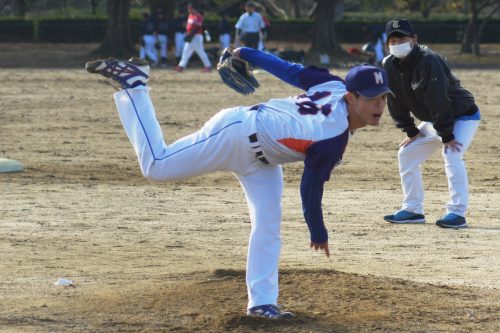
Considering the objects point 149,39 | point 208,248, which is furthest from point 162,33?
point 208,248

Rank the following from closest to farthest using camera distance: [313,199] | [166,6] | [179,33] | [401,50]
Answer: [313,199] < [401,50] < [179,33] < [166,6]

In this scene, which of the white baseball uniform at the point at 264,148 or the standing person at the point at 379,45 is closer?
the white baseball uniform at the point at 264,148

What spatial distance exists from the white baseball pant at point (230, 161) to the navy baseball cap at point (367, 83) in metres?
0.60

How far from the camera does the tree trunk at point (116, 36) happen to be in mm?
38594

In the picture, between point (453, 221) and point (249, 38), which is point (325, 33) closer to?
point (249, 38)

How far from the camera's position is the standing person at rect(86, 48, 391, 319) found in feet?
20.6

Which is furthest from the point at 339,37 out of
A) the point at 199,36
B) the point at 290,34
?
the point at 199,36

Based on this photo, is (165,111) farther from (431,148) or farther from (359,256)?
(359,256)

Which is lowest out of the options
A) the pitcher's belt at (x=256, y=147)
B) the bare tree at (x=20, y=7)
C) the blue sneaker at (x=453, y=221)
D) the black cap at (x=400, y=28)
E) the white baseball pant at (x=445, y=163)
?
the bare tree at (x=20, y=7)

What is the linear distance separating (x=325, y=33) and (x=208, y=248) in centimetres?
3193

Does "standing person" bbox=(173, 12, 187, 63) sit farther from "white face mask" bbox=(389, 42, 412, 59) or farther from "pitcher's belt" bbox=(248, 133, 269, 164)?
"pitcher's belt" bbox=(248, 133, 269, 164)

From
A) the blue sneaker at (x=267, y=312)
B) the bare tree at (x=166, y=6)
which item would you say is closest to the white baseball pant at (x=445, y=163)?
the blue sneaker at (x=267, y=312)

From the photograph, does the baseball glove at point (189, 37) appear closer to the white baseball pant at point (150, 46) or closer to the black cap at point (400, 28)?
the white baseball pant at point (150, 46)

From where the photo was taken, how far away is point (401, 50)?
9898mm
